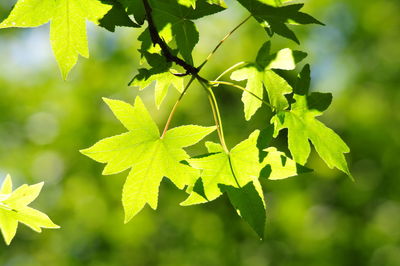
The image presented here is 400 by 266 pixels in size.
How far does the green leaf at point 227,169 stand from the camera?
136cm

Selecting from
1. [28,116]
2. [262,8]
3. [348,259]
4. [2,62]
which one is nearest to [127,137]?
[262,8]

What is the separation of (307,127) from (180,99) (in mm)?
401

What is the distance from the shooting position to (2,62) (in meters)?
12.4

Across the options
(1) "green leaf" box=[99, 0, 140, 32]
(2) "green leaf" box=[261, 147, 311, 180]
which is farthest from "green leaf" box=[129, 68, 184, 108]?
(2) "green leaf" box=[261, 147, 311, 180]

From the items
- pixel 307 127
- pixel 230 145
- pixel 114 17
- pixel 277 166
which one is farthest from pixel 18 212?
pixel 230 145

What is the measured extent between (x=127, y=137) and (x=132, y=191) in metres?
0.17

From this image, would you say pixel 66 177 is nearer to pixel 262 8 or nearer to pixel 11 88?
pixel 11 88

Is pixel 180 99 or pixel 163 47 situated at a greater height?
pixel 163 47

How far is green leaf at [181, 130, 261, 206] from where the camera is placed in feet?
4.48

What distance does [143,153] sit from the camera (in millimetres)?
1438

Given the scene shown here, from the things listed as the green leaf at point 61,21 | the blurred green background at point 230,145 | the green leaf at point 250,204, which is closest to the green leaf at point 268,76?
the green leaf at point 250,204

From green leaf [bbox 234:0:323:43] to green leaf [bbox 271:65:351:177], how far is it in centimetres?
15

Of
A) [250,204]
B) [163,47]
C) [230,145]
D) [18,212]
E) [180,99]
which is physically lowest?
[230,145]

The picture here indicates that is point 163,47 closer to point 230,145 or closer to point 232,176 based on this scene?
point 232,176
